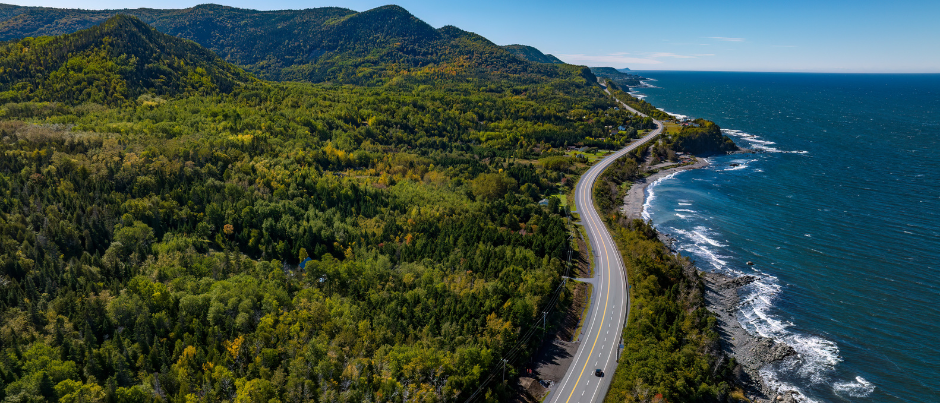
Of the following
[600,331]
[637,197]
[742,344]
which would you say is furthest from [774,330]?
[637,197]

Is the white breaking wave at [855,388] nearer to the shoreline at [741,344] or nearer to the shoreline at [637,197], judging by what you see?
the shoreline at [741,344]

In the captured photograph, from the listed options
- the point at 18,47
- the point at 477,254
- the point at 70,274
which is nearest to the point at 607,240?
the point at 477,254

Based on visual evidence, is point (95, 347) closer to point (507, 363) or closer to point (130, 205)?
point (130, 205)

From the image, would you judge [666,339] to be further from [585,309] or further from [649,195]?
[649,195]

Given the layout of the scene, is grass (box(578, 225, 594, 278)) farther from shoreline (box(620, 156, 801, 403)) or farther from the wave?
the wave

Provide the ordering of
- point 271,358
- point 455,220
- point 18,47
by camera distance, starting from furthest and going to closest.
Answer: point 18,47 < point 455,220 < point 271,358

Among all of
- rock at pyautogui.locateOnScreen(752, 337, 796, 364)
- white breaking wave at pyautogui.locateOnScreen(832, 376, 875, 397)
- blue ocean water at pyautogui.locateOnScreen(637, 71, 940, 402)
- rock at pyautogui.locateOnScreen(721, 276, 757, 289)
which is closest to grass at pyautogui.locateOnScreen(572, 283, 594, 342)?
rock at pyautogui.locateOnScreen(752, 337, 796, 364)

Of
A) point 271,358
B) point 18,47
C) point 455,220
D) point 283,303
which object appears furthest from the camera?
point 18,47
